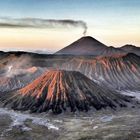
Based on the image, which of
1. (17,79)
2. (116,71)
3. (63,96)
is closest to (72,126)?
(63,96)

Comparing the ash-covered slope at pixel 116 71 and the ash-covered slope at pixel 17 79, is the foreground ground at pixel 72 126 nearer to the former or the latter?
the ash-covered slope at pixel 17 79

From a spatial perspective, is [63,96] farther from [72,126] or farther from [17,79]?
[17,79]

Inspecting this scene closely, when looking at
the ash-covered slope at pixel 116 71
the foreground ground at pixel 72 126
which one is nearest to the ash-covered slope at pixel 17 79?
the ash-covered slope at pixel 116 71

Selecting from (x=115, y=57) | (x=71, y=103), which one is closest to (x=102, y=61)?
(x=115, y=57)

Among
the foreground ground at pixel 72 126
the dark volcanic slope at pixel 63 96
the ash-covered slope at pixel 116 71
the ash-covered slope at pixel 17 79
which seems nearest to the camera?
the foreground ground at pixel 72 126

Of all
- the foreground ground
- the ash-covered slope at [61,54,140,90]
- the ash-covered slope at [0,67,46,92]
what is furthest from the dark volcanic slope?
the ash-covered slope at [61,54,140,90]
